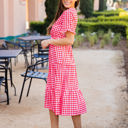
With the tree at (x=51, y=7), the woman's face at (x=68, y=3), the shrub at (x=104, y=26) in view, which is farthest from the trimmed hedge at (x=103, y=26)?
the woman's face at (x=68, y=3)

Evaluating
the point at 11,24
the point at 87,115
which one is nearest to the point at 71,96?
the point at 87,115

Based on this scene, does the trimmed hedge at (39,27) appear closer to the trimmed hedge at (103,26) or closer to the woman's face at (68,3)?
the trimmed hedge at (103,26)

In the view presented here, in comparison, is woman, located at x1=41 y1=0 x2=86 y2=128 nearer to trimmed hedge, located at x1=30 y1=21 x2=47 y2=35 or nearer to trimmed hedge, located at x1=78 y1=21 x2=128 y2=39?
trimmed hedge, located at x1=30 y1=21 x2=47 y2=35

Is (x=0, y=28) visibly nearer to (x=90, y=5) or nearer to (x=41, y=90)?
(x=41, y=90)

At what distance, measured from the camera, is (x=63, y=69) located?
3172 millimetres

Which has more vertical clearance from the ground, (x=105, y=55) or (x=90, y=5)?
(x=90, y=5)

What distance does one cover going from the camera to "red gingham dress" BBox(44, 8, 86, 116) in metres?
3.14

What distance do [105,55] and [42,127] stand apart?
21.9 ft

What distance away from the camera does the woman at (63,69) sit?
10.2ft

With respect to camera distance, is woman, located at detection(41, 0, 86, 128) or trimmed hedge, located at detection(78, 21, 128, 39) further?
trimmed hedge, located at detection(78, 21, 128, 39)

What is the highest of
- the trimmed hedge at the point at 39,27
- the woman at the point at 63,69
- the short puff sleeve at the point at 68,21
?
the short puff sleeve at the point at 68,21

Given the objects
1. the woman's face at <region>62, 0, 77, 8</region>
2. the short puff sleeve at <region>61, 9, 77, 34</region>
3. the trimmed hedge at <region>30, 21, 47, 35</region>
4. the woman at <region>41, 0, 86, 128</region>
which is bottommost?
the trimmed hedge at <region>30, 21, 47, 35</region>

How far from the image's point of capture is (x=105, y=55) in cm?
1042

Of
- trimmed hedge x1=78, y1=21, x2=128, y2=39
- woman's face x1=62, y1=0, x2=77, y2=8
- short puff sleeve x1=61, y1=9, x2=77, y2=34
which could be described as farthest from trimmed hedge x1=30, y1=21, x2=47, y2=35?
short puff sleeve x1=61, y1=9, x2=77, y2=34
